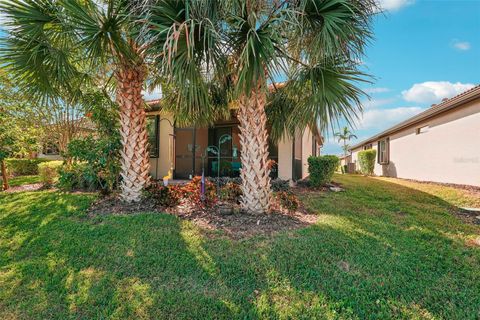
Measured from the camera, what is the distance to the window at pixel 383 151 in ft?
61.7

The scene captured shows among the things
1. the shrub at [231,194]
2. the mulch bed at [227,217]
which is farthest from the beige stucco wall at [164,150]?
the shrub at [231,194]

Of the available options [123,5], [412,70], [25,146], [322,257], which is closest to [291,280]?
[322,257]

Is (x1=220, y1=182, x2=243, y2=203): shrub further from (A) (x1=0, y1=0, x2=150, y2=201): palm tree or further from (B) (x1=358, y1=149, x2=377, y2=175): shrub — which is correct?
(B) (x1=358, y1=149, x2=377, y2=175): shrub

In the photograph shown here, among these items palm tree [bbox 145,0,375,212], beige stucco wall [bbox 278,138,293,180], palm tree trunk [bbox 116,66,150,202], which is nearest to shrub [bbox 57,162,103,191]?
palm tree trunk [bbox 116,66,150,202]

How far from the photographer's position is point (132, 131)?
684 cm

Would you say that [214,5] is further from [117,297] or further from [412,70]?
[412,70]

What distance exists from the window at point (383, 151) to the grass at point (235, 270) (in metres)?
14.3

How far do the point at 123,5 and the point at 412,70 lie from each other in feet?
46.3

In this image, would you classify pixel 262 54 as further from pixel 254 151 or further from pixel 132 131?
pixel 132 131

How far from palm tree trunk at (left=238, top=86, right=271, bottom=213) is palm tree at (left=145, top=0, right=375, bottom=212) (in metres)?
0.02

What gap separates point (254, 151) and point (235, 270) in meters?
2.84

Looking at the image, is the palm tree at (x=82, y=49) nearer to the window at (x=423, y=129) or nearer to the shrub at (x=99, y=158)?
the shrub at (x=99, y=158)

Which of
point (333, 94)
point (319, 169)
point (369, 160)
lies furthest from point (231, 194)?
point (369, 160)

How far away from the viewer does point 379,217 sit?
6.34m
